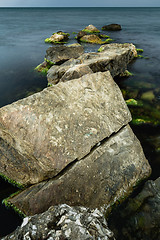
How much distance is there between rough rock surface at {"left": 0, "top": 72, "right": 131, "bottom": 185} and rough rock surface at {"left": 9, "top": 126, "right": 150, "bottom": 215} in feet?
0.99

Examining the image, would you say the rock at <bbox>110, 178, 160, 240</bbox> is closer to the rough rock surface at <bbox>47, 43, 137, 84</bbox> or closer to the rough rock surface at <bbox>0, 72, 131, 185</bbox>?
the rough rock surface at <bbox>0, 72, 131, 185</bbox>

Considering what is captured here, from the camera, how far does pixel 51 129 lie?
17.0 ft

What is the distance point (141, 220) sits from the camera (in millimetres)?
4945

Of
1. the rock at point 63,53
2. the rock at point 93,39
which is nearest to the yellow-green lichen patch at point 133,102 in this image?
the rock at point 63,53

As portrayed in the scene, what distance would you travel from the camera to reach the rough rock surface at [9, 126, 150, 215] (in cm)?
493

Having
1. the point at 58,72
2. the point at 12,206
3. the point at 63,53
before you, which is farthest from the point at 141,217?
the point at 63,53

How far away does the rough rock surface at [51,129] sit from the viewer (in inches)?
196

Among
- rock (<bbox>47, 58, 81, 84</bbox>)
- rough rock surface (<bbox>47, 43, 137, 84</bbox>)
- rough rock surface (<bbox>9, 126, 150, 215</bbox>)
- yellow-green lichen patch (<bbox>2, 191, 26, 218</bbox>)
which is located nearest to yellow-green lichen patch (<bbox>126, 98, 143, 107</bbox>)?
rough rock surface (<bbox>47, 43, 137, 84</bbox>)

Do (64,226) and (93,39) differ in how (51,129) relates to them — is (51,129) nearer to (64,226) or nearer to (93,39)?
(64,226)

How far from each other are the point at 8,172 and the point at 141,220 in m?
4.73

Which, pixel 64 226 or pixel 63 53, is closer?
pixel 64 226

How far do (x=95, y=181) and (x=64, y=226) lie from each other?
2.15 metres

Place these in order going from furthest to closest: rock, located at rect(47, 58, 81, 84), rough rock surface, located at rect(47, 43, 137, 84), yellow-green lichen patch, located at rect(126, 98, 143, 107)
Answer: rock, located at rect(47, 58, 81, 84) < rough rock surface, located at rect(47, 43, 137, 84) < yellow-green lichen patch, located at rect(126, 98, 143, 107)

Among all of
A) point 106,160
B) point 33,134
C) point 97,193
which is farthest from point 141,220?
point 33,134
